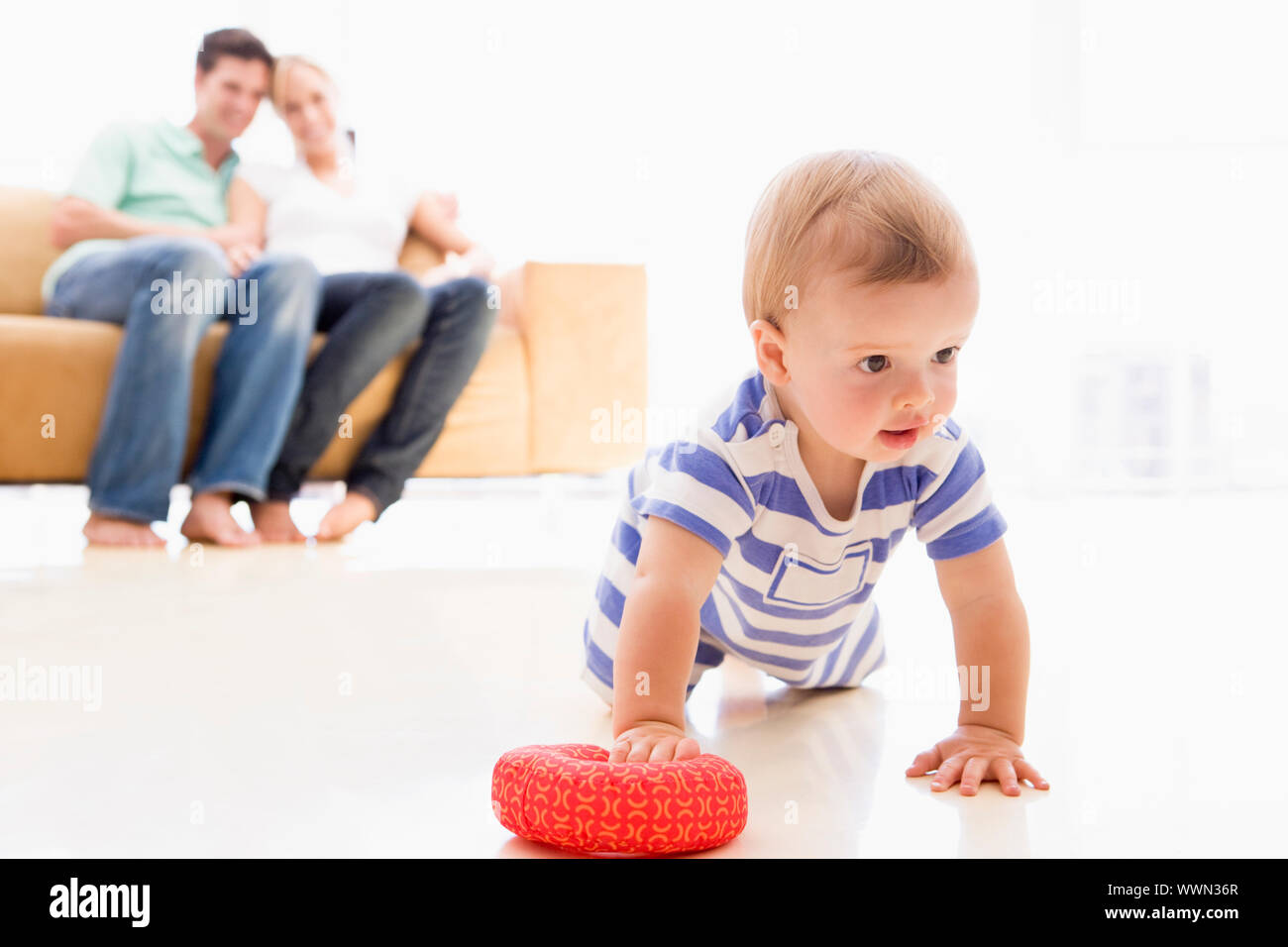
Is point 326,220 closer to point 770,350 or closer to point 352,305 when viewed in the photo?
point 352,305

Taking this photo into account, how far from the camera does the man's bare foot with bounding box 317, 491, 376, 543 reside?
6.77 ft

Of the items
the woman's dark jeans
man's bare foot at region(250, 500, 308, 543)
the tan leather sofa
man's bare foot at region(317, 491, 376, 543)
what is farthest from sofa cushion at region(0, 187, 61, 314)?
man's bare foot at region(317, 491, 376, 543)

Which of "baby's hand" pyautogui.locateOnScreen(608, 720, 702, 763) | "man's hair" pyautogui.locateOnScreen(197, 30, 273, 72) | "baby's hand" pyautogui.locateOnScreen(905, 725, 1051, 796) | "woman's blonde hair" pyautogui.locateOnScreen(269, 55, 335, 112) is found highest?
"man's hair" pyautogui.locateOnScreen(197, 30, 273, 72)

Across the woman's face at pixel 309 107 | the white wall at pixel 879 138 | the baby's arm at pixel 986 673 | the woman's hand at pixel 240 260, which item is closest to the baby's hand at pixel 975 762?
the baby's arm at pixel 986 673

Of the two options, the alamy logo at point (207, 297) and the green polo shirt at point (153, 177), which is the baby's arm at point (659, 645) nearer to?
the alamy logo at point (207, 297)

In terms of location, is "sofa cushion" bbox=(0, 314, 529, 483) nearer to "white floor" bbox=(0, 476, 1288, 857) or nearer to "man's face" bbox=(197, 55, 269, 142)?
"white floor" bbox=(0, 476, 1288, 857)

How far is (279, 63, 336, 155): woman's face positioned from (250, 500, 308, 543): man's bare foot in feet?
2.71

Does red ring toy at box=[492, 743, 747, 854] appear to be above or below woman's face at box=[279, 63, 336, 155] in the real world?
below

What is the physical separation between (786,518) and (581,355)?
1.65 m

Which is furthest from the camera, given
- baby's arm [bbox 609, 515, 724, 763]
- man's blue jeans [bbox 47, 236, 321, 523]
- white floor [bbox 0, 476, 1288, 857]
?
man's blue jeans [bbox 47, 236, 321, 523]

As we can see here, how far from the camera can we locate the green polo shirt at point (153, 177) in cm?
229

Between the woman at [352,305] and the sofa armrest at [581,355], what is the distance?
0.15m
